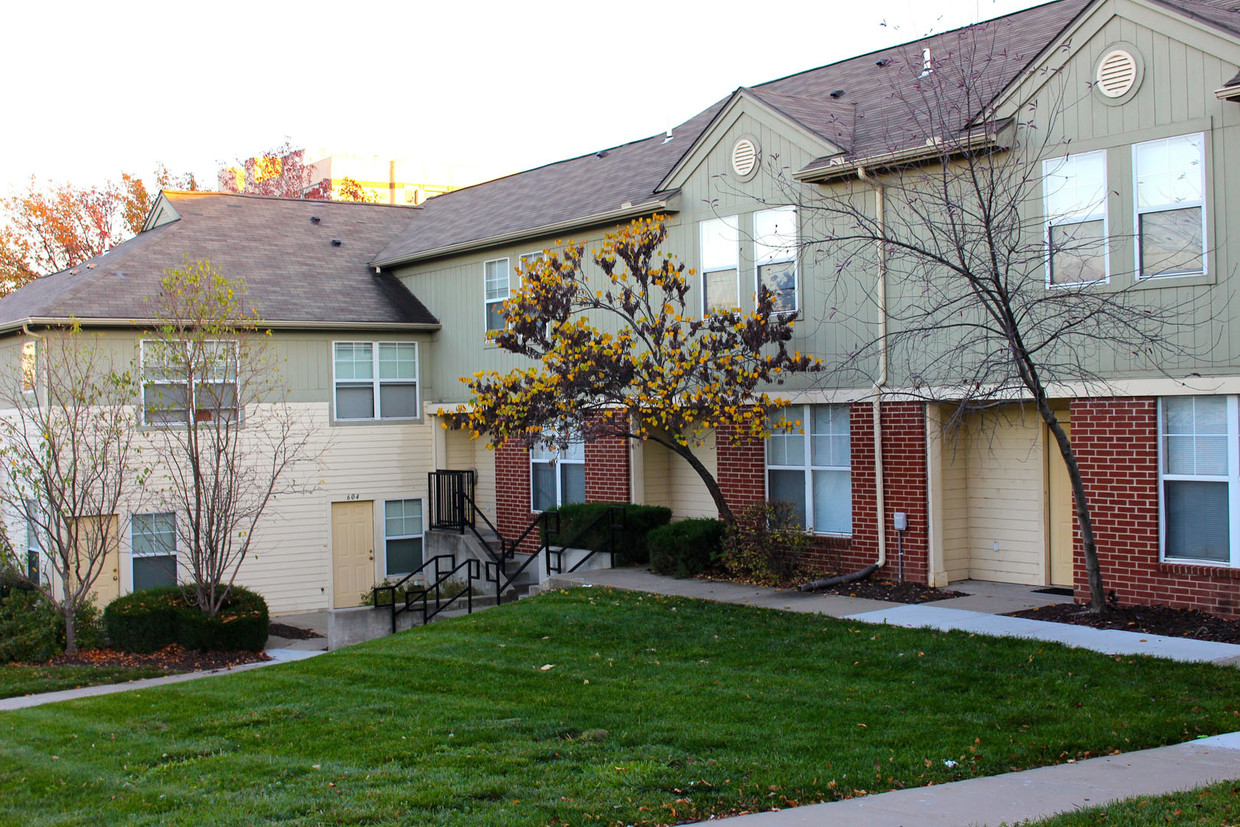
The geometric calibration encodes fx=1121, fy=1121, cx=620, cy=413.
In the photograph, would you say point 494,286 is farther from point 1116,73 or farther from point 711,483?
point 1116,73

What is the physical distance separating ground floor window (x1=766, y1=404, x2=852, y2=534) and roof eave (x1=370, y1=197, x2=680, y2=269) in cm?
392

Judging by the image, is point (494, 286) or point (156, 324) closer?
point (156, 324)

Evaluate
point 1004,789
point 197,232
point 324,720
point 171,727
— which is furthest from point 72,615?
point 1004,789

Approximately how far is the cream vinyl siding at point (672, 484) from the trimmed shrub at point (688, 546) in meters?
1.90

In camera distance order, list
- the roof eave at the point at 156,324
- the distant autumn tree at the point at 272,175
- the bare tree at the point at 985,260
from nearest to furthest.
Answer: the bare tree at the point at 985,260 → the roof eave at the point at 156,324 → the distant autumn tree at the point at 272,175

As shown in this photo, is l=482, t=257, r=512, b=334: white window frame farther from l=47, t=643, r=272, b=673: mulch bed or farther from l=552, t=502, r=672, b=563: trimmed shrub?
l=47, t=643, r=272, b=673: mulch bed

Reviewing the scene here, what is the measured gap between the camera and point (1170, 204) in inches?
472

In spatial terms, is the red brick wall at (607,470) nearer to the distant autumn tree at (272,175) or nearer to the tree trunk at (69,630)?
the tree trunk at (69,630)

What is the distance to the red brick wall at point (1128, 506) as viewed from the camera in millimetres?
12000

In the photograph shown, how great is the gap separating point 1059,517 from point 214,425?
13.0m

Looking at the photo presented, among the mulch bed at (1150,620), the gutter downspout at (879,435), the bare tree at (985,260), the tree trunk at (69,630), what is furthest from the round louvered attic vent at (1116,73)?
the tree trunk at (69,630)

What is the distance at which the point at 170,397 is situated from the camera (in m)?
20.8

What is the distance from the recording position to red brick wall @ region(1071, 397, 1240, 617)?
39.4 ft

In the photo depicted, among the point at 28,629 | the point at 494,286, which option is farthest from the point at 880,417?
the point at 28,629
